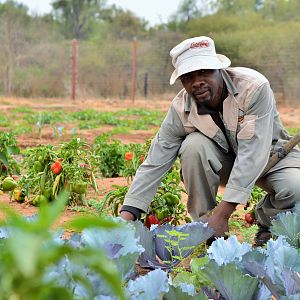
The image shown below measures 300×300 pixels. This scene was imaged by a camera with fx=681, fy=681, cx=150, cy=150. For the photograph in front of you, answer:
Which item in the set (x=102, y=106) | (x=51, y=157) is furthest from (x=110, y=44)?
(x=51, y=157)

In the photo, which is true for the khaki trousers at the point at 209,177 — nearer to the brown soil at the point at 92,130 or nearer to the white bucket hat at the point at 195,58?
the white bucket hat at the point at 195,58

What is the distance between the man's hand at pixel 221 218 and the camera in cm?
292

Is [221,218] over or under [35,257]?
under

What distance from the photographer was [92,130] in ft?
40.3

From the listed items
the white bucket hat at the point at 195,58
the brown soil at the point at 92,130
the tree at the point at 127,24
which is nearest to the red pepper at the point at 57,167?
the brown soil at the point at 92,130

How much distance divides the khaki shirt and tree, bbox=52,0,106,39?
4156cm

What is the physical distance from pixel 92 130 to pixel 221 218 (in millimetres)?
9457

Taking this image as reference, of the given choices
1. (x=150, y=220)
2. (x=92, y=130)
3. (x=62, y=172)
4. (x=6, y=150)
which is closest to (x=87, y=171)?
(x=62, y=172)

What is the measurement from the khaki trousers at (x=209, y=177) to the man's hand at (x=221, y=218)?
25 cm

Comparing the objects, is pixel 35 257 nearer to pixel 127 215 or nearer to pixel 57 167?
pixel 127 215

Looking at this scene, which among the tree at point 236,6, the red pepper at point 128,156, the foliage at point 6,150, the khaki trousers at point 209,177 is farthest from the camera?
the tree at point 236,6

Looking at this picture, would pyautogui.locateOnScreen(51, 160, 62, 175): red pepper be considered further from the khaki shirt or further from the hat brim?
the hat brim

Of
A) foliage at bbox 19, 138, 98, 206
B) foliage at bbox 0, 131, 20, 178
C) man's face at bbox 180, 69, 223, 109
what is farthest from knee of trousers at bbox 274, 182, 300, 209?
foliage at bbox 0, 131, 20, 178

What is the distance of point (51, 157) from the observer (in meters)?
4.41
